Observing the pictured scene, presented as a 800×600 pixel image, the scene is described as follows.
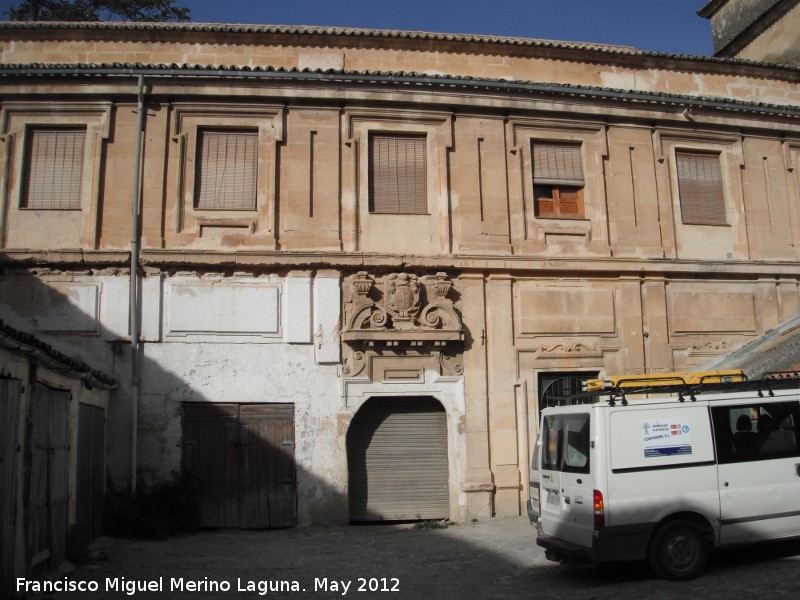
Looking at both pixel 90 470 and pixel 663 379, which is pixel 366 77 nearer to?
pixel 663 379

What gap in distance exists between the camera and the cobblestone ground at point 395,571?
8.12 meters

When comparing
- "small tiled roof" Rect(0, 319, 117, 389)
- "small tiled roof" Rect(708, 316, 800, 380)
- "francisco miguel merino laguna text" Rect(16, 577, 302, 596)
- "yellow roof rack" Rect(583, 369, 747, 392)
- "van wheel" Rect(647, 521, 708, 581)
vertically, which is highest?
"small tiled roof" Rect(708, 316, 800, 380)

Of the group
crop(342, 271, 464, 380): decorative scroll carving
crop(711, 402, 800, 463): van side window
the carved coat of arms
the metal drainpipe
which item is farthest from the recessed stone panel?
the metal drainpipe

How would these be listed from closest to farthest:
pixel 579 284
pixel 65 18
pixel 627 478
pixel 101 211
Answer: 1. pixel 627 478
2. pixel 101 211
3. pixel 579 284
4. pixel 65 18

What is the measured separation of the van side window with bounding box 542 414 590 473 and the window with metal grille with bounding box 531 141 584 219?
673 cm

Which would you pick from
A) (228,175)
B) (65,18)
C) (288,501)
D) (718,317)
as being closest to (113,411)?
(288,501)

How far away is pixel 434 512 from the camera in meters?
13.7

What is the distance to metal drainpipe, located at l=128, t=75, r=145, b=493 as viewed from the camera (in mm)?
12898

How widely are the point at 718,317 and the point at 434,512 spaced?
694 centimetres

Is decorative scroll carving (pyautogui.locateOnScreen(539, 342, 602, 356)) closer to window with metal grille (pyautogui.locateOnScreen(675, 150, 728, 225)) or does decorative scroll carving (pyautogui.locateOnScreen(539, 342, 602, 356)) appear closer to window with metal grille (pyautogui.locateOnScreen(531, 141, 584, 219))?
window with metal grille (pyautogui.locateOnScreen(531, 141, 584, 219))

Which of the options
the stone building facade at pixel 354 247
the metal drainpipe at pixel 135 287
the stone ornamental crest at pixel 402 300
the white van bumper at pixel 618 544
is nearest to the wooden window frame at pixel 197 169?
the stone building facade at pixel 354 247

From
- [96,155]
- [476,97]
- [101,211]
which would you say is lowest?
[101,211]

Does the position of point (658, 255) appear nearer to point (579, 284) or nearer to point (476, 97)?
point (579, 284)

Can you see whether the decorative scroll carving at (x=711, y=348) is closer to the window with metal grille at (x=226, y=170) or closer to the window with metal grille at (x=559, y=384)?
the window with metal grille at (x=559, y=384)
